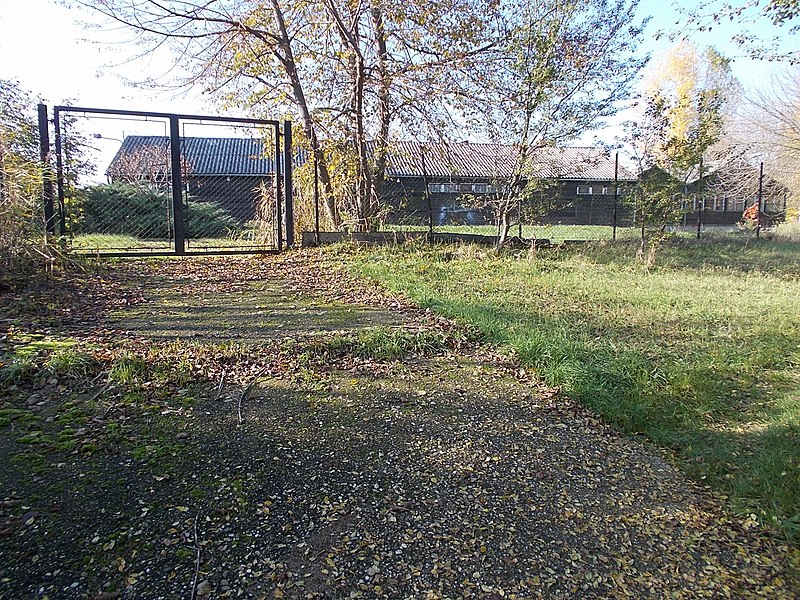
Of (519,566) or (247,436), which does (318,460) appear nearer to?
(247,436)

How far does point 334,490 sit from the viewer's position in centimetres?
198

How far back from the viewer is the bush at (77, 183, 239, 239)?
9.34 m

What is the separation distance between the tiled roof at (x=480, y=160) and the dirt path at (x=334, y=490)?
6.43 meters

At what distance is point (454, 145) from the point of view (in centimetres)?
936

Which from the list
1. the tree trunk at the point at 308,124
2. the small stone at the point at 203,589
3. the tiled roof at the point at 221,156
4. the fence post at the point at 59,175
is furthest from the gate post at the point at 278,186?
the tiled roof at the point at 221,156

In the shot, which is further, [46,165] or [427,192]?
[427,192]

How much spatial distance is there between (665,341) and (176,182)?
6311 mm

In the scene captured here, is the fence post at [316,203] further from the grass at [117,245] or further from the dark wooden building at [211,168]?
the grass at [117,245]

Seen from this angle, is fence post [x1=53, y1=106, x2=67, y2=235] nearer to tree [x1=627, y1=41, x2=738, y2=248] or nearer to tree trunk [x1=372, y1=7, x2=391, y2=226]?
tree trunk [x1=372, y1=7, x2=391, y2=226]

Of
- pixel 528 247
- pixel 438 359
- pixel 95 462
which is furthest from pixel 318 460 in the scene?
pixel 528 247

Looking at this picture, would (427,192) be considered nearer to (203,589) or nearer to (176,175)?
(176,175)

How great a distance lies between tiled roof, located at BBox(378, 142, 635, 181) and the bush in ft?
11.4

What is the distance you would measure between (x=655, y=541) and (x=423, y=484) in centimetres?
82

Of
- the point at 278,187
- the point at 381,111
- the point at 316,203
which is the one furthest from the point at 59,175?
the point at 381,111
